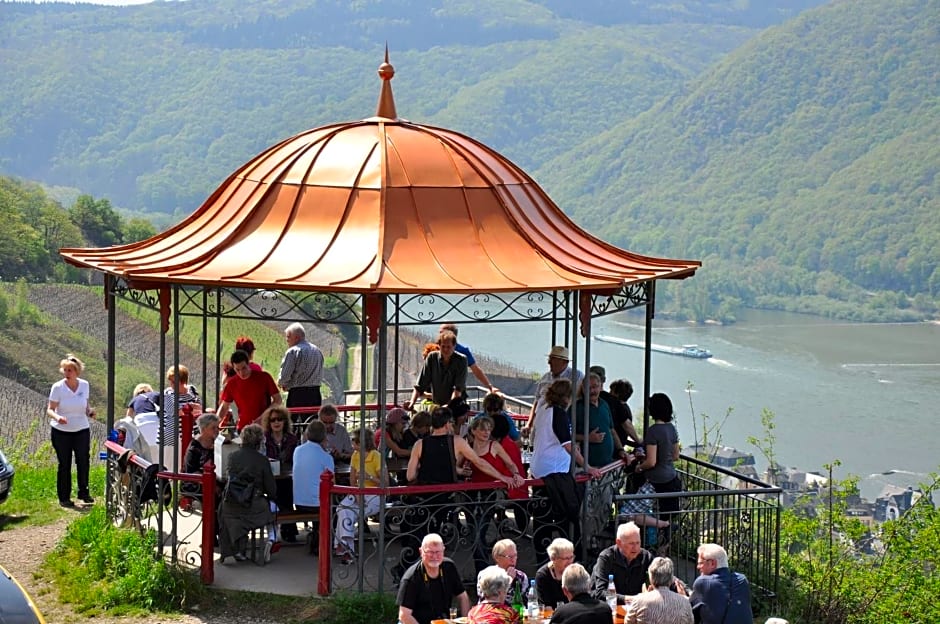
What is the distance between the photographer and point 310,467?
10539 millimetres

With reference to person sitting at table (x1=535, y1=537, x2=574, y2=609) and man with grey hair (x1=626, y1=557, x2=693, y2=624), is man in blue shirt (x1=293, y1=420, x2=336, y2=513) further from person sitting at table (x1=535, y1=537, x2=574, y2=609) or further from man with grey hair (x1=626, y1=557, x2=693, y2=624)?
man with grey hair (x1=626, y1=557, x2=693, y2=624)

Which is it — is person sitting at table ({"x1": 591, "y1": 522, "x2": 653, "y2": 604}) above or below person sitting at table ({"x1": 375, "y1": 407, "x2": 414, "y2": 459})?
below

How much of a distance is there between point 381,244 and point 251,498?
221 cm

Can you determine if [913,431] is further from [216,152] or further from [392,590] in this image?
[216,152]

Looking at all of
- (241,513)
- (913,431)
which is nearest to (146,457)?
(241,513)

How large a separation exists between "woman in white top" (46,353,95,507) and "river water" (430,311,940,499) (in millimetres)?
53926

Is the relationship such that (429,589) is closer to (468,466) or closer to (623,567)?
(623,567)

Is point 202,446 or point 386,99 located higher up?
point 386,99

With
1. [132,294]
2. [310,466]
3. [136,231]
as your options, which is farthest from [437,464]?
[136,231]

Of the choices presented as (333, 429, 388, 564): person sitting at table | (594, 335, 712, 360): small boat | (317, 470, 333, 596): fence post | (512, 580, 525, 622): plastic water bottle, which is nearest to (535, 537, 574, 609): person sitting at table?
(512, 580, 525, 622): plastic water bottle

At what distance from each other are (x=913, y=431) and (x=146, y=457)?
84.8 metres

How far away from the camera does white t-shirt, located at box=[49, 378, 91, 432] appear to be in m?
12.8

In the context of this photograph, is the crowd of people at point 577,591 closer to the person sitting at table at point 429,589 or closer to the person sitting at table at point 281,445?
the person sitting at table at point 429,589

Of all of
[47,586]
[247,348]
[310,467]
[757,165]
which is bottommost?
[47,586]
